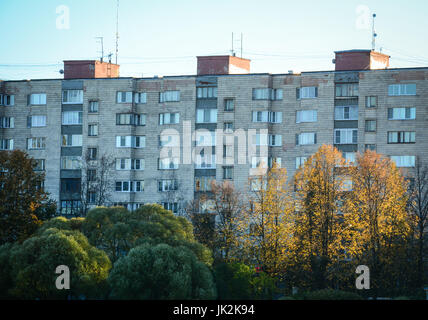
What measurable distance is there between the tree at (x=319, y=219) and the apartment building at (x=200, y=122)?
433 inches

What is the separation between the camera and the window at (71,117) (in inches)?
3720

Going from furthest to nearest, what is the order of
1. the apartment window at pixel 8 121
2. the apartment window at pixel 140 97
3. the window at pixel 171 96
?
the apartment window at pixel 8 121, the apartment window at pixel 140 97, the window at pixel 171 96

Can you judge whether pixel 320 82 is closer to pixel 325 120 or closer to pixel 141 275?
pixel 325 120

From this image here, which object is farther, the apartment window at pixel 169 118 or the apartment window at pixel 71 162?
the apartment window at pixel 71 162

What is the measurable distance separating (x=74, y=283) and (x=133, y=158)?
4390 centimetres

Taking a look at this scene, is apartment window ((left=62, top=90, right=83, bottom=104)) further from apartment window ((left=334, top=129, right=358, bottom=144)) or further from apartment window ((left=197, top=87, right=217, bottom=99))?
apartment window ((left=334, top=129, right=358, bottom=144))

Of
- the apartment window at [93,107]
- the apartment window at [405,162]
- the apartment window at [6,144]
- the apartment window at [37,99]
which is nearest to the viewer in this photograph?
the apartment window at [405,162]

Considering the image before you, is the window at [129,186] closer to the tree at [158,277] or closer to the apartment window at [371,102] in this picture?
the apartment window at [371,102]

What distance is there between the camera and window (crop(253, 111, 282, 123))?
88750mm

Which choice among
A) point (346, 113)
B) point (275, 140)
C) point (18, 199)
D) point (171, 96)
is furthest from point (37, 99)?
point (346, 113)

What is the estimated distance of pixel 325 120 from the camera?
86.4 meters

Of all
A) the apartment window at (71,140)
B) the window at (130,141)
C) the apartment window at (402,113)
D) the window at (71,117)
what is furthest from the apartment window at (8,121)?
the apartment window at (402,113)
